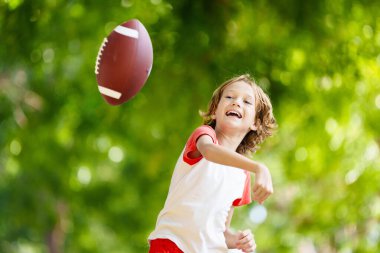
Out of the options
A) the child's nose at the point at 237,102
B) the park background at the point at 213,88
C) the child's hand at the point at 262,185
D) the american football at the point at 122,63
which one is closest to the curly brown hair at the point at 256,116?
the child's nose at the point at 237,102

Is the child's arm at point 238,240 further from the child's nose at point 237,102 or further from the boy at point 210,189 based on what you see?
the child's nose at point 237,102

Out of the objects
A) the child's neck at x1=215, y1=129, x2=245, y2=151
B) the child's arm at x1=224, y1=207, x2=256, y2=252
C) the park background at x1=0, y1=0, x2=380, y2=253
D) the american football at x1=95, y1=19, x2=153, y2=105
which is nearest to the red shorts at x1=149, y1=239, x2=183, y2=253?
the child's arm at x1=224, y1=207, x2=256, y2=252

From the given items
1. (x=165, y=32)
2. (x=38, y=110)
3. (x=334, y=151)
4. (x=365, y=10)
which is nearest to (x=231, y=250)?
(x=165, y=32)

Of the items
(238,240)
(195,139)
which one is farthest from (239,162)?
(238,240)

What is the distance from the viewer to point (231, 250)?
4.50 m

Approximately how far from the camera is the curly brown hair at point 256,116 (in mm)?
4676

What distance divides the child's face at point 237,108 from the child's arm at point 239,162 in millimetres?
231

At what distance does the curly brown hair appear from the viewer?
4.68m

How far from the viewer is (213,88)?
1112cm

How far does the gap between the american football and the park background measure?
11.7 feet

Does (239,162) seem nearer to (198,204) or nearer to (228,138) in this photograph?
(198,204)

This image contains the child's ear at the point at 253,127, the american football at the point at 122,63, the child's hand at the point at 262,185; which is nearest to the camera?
the child's hand at the point at 262,185

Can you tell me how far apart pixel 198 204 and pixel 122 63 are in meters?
2.08

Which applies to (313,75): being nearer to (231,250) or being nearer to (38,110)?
(38,110)
